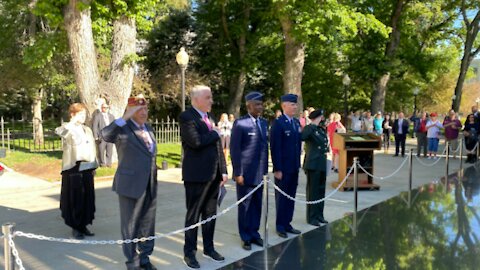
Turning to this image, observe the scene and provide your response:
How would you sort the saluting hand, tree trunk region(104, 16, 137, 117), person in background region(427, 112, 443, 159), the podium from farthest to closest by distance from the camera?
1. person in background region(427, 112, 443, 159)
2. tree trunk region(104, 16, 137, 117)
3. the podium
4. the saluting hand

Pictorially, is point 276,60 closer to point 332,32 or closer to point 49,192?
point 332,32

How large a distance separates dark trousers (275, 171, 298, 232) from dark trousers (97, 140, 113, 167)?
7.43 meters

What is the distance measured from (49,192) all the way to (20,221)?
2.62 metres

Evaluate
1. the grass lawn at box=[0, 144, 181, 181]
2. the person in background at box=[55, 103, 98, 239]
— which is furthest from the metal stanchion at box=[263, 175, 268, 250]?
the grass lawn at box=[0, 144, 181, 181]

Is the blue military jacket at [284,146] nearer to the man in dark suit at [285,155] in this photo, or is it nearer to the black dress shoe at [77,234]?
the man in dark suit at [285,155]

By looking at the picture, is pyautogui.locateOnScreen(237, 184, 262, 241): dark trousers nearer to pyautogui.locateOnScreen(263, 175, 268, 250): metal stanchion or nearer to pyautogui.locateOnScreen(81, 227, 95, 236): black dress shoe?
pyautogui.locateOnScreen(263, 175, 268, 250): metal stanchion

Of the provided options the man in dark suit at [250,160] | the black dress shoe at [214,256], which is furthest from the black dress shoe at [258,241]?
the black dress shoe at [214,256]

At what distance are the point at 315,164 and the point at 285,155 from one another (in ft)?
2.94

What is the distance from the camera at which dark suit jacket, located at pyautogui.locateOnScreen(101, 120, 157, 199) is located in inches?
165

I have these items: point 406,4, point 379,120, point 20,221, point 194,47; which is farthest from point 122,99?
point 406,4

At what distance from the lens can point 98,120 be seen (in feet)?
36.4

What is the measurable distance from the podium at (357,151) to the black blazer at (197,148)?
522 cm

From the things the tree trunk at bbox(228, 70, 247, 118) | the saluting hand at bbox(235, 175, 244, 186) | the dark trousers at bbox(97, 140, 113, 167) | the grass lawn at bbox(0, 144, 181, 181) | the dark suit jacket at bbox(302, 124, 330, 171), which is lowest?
the grass lawn at bbox(0, 144, 181, 181)

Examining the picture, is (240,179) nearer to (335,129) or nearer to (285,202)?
(285,202)
